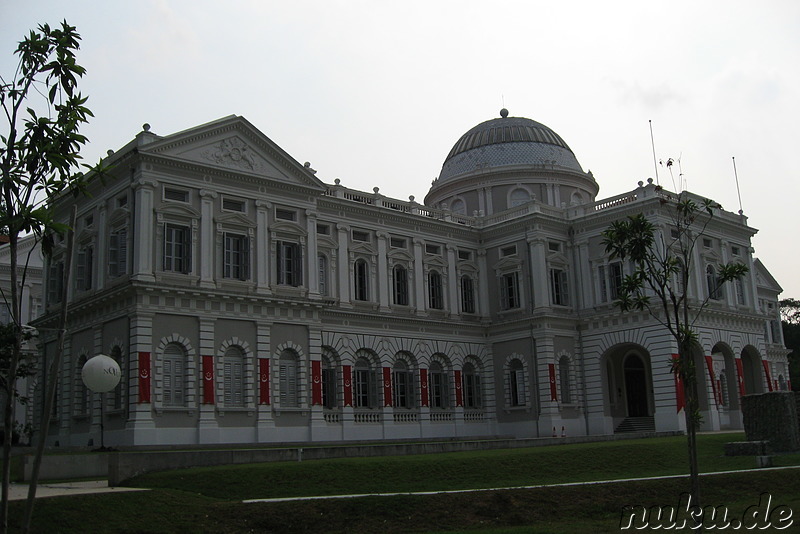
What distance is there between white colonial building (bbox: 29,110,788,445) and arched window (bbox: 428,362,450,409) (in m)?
0.12

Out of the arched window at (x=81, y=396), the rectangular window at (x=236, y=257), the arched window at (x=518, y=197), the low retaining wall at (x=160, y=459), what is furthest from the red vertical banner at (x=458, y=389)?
the arched window at (x=81, y=396)

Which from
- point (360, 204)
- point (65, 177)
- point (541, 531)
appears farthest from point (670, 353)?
point (65, 177)

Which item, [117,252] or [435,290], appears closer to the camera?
[117,252]

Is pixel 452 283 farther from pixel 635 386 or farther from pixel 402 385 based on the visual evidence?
pixel 635 386

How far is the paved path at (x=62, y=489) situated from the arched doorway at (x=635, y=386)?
3608 centimetres

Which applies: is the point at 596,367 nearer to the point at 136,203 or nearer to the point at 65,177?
the point at 136,203

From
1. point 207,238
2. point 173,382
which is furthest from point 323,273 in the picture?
point 173,382

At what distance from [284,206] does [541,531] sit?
27.9 meters

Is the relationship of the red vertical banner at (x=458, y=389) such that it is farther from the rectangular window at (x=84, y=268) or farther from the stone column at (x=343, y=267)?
the rectangular window at (x=84, y=268)

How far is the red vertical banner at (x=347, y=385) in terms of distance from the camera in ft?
150

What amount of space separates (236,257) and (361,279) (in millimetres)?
9629

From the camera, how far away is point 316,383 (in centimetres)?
4269

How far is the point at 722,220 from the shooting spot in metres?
54.5

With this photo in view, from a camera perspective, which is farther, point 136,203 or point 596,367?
point 596,367
